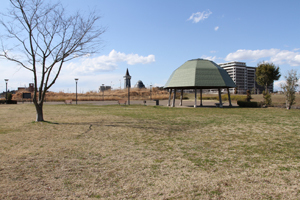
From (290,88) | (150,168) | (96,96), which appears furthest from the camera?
(96,96)

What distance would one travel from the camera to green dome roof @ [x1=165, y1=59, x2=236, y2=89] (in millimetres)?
25531

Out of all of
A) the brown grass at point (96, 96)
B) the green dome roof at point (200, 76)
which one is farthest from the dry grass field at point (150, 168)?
the brown grass at point (96, 96)

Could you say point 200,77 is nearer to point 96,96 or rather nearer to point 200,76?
Result: point 200,76

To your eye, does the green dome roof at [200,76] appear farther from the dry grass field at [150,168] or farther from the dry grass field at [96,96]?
the dry grass field at [96,96]

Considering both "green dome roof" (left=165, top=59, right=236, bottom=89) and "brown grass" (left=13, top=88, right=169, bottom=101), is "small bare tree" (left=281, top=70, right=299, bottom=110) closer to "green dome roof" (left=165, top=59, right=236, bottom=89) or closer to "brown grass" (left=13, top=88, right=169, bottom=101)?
"green dome roof" (left=165, top=59, right=236, bottom=89)

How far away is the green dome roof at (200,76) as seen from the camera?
83.8 feet

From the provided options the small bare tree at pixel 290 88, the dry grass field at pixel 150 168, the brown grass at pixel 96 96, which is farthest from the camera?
the brown grass at pixel 96 96

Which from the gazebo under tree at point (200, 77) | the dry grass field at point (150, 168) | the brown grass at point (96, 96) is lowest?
the dry grass field at point (150, 168)

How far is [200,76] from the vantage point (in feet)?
86.3

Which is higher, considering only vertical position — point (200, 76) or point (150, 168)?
point (200, 76)

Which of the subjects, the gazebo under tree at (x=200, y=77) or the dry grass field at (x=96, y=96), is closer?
the gazebo under tree at (x=200, y=77)

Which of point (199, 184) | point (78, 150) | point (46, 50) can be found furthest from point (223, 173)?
point (46, 50)

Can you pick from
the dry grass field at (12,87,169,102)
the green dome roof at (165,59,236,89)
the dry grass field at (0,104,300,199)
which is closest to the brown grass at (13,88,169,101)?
the dry grass field at (12,87,169,102)

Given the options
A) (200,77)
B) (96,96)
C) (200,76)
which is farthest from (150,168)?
(96,96)
